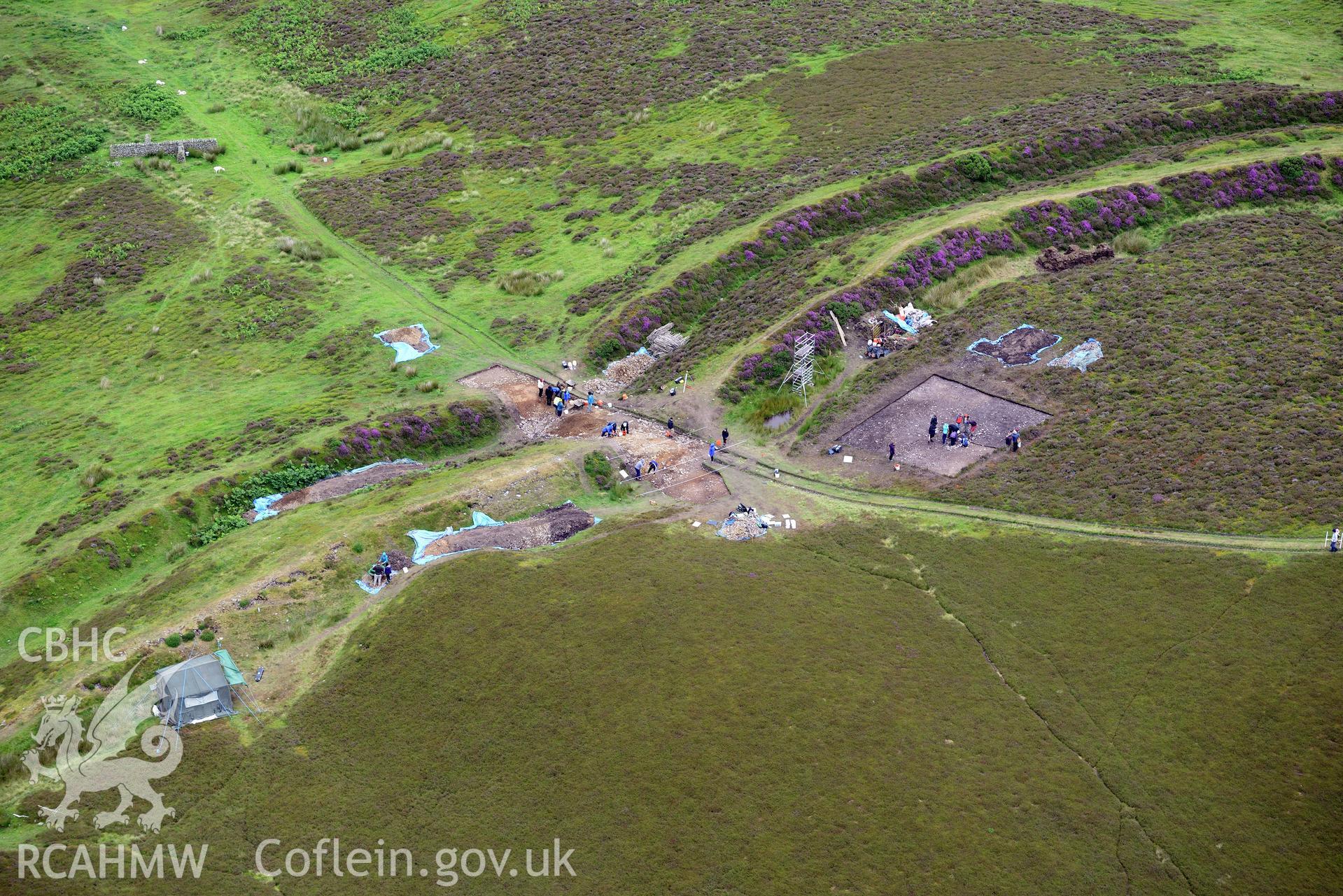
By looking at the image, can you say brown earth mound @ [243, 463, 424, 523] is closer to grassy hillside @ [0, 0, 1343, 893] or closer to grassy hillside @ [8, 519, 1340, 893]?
grassy hillside @ [0, 0, 1343, 893]

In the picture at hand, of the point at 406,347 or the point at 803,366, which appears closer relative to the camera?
the point at 803,366

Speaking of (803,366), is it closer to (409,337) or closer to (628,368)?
(628,368)

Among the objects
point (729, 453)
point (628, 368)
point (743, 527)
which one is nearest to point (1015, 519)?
point (743, 527)

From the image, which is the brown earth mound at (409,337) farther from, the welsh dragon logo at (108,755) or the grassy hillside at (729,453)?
the welsh dragon logo at (108,755)

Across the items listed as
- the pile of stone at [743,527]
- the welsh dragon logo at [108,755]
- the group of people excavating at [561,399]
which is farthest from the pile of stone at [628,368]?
the welsh dragon logo at [108,755]

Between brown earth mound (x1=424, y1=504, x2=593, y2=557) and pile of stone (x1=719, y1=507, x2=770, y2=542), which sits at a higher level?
pile of stone (x1=719, y1=507, x2=770, y2=542)

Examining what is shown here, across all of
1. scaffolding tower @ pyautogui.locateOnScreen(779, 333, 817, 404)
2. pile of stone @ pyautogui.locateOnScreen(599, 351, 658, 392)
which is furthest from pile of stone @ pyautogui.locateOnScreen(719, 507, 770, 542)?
pile of stone @ pyautogui.locateOnScreen(599, 351, 658, 392)
